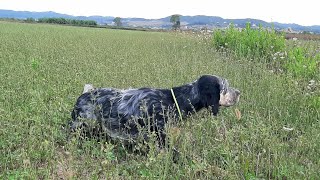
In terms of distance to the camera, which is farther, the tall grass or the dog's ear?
the tall grass

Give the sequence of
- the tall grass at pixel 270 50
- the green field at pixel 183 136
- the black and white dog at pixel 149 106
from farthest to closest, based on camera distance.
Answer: the tall grass at pixel 270 50 → the black and white dog at pixel 149 106 → the green field at pixel 183 136

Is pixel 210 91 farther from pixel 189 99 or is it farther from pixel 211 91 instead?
pixel 189 99

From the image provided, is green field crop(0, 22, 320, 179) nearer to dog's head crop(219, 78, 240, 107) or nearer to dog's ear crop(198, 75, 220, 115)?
dog's ear crop(198, 75, 220, 115)

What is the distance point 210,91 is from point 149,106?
2.76 ft

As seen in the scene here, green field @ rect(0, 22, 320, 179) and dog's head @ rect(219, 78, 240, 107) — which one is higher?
dog's head @ rect(219, 78, 240, 107)

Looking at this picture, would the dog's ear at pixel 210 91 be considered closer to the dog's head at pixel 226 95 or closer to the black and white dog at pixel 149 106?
the black and white dog at pixel 149 106

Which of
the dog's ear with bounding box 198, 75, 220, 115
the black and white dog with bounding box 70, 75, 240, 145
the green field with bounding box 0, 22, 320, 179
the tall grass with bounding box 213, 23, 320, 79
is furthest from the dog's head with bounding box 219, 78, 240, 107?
the tall grass with bounding box 213, 23, 320, 79

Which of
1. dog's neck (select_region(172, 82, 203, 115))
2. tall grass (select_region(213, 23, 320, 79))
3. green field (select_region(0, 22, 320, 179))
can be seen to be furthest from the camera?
tall grass (select_region(213, 23, 320, 79))

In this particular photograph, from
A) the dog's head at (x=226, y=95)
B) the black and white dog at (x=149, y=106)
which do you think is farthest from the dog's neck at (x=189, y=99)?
the dog's head at (x=226, y=95)

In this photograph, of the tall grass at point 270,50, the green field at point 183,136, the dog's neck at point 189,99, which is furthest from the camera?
the tall grass at point 270,50

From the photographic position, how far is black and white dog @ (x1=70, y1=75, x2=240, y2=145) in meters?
5.14

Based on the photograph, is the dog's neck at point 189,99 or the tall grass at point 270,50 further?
the tall grass at point 270,50

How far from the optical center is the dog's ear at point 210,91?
5141 mm

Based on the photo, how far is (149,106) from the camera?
5223 millimetres
